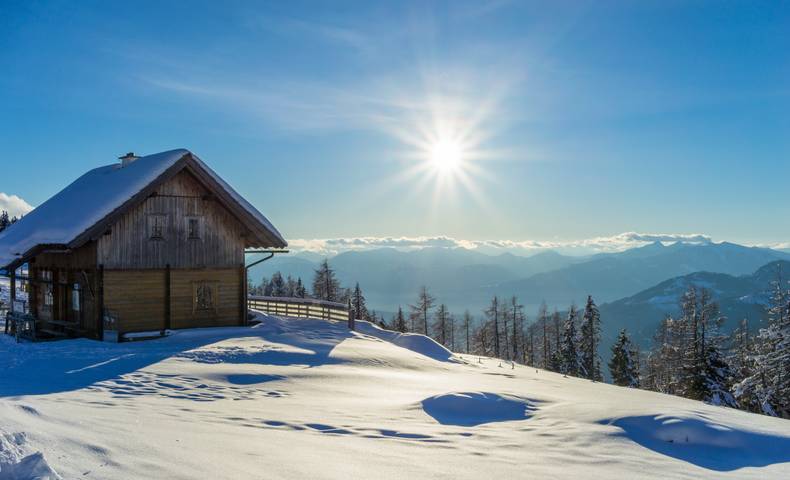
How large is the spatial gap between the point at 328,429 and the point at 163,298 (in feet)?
55.1

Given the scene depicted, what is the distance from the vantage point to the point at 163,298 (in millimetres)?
22891

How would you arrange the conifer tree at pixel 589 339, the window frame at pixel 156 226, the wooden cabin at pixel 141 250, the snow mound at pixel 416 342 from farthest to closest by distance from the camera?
Answer: the conifer tree at pixel 589 339, the snow mound at pixel 416 342, the window frame at pixel 156 226, the wooden cabin at pixel 141 250

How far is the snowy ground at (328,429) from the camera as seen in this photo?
19.0 feet

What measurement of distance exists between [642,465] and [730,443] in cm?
194

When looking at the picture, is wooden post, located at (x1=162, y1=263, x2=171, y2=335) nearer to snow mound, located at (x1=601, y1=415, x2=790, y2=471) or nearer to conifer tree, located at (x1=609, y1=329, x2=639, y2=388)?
snow mound, located at (x1=601, y1=415, x2=790, y2=471)

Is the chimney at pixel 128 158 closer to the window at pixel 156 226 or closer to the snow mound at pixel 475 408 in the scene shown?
the window at pixel 156 226

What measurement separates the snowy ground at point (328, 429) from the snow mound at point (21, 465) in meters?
0.01

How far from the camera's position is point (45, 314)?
25469 millimetres

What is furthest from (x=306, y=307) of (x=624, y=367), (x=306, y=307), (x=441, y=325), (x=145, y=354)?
(x=441, y=325)

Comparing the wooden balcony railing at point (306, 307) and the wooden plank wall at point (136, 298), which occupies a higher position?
the wooden plank wall at point (136, 298)

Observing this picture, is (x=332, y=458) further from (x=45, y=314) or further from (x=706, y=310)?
(x=706, y=310)

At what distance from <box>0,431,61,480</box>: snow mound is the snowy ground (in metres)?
0.01

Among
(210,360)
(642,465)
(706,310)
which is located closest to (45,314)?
(210,360)

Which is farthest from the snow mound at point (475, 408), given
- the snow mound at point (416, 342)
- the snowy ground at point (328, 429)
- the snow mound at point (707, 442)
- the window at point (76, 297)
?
the window at point (76, 297)
